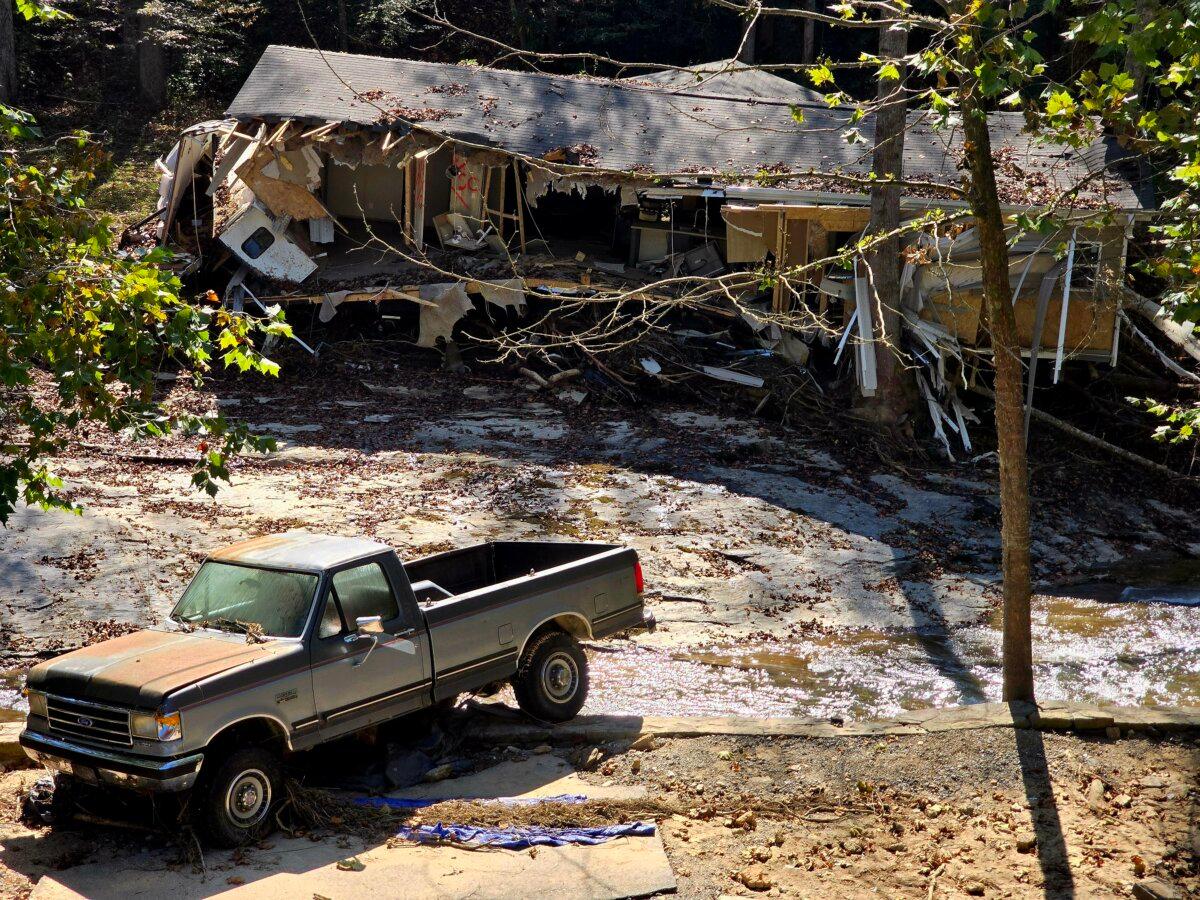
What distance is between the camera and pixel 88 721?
6.94 meters

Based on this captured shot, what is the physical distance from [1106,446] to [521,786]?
13.4m

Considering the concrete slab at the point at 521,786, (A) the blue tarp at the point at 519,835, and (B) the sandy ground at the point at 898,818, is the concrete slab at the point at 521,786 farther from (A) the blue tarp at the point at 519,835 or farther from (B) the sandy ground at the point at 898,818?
(A) the blue tarp at the point at 519,835

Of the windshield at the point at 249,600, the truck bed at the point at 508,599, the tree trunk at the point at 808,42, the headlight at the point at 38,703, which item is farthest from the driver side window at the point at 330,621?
the tree trunk at the point at 808,42

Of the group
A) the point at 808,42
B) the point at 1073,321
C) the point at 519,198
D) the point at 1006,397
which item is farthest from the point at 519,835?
the point at 808,42

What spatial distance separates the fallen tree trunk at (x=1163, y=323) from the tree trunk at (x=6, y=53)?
2707cm

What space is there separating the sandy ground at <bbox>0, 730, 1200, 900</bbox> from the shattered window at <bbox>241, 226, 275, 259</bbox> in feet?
51.3

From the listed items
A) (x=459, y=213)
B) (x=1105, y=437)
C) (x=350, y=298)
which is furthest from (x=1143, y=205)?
(x=350, y=298)

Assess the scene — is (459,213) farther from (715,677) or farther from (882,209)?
(715,677)

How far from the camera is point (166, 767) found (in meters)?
6.59

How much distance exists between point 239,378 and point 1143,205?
16680mm

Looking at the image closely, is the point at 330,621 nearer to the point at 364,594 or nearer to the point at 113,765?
the point at 364,594

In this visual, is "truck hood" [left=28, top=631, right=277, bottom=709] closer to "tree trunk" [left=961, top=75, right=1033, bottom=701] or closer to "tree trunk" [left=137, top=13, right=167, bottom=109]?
"tree trunk" [left=961, top=75, right=1033, bottom=701]

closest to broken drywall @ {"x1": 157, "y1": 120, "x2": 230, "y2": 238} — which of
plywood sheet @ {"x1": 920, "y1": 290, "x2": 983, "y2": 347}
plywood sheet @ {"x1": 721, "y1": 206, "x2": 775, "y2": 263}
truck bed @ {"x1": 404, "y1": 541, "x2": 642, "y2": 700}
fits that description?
plywood sheet @ {"x1": 721, "y1": 206, "x2": 775, "y2": 263}

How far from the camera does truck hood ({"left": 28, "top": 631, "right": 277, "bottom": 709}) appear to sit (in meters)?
6.77
